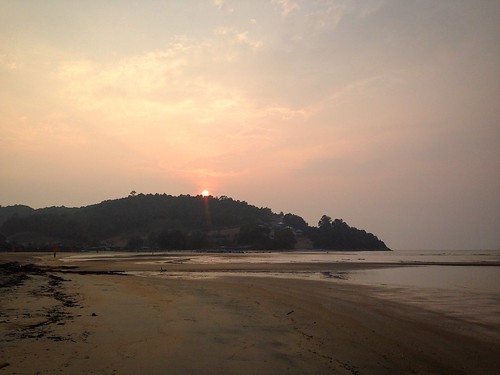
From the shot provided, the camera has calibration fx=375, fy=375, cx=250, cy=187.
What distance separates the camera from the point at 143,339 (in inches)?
366

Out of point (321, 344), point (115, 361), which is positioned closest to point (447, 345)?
point (321, 344)

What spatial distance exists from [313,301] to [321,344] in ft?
28.4

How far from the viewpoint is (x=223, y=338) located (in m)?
9.88

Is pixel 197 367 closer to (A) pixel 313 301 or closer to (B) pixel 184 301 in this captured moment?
(B) pixel 184 301

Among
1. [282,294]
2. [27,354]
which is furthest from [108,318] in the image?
[282,294]

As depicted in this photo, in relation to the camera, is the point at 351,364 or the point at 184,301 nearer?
the point at 351,364

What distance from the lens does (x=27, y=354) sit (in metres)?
7.37

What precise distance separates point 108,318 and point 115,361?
15.2 ft

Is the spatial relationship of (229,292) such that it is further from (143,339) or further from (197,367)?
(197,367)

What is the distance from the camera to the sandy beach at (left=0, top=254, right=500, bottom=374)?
24.9ft

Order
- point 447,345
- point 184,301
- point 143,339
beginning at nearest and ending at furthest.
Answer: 1. point 143,339
2. point 447,345
3. point 184,301

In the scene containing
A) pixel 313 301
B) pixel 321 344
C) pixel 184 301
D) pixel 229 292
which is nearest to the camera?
pixel 321 344

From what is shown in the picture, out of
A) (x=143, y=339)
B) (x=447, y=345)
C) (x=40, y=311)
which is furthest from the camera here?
(x=40, y=311)

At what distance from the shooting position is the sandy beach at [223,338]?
7598 mm
